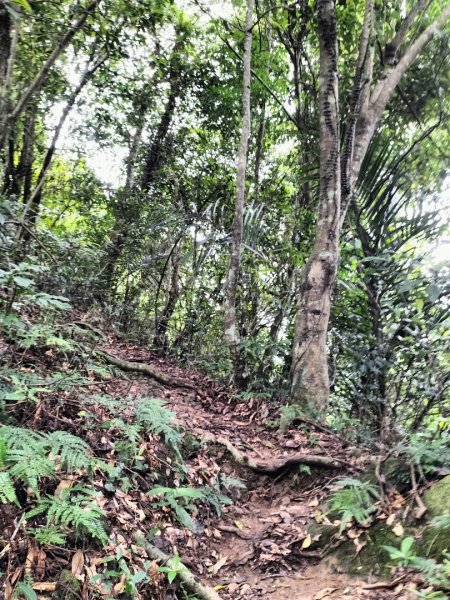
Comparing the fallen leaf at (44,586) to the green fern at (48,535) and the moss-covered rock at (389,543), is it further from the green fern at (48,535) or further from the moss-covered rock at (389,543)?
the moss-covered rock at (389,543)

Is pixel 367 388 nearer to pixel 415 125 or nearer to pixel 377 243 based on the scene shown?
pixel 377 243

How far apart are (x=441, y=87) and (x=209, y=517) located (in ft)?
24.1

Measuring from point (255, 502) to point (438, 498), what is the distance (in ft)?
5.81

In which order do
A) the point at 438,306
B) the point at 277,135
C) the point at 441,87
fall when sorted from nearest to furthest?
the point at 438,306 → the point at 441,87 → the point at 277,135

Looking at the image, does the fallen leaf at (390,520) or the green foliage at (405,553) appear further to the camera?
the fallen leaf at (390,520)

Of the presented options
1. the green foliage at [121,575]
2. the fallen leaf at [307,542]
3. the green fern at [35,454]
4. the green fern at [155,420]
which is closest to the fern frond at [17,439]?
the green fern at [35,454]

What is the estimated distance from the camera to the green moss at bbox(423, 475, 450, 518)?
104 inches

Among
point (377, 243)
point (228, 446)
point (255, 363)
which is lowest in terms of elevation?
point (228, 446)

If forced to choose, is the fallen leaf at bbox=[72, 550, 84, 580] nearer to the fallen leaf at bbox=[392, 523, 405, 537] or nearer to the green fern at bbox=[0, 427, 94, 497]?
the green fern at bbox=[0, 427, 94, 497]

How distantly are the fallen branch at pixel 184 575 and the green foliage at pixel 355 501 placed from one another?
1.05 metres

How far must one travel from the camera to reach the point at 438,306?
16.6 ft

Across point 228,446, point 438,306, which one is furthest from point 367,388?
point 228,446

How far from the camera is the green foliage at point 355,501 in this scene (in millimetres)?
2994

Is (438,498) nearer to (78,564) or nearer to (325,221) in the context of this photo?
(78,564)
